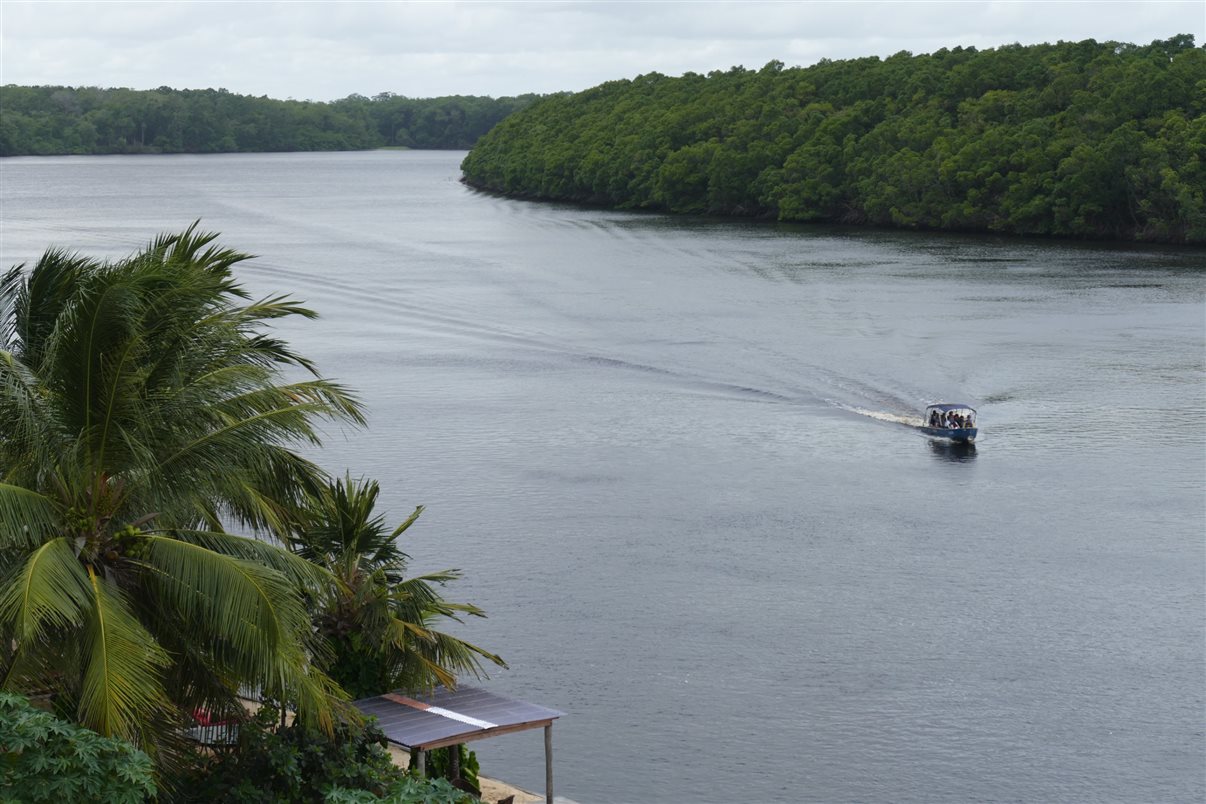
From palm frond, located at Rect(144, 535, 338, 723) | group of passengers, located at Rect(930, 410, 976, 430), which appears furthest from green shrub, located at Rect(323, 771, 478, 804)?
group of passengers, located at Rect(930, 410, 976, 430)

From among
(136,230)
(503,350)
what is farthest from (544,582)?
(136,230)

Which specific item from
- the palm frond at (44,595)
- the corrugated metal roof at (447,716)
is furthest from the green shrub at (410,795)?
the corrugated metal roof at (447,716)

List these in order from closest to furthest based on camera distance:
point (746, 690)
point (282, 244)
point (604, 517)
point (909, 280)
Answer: point (746, 690)
point (604, 517)
point (909, 280)
point (282, 244)

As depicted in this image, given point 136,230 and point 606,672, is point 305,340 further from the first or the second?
point 136,230

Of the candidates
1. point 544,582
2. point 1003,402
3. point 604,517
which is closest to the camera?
point 544,582

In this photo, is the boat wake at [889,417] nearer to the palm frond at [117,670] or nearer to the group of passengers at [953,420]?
the group of passengers at [953,420]

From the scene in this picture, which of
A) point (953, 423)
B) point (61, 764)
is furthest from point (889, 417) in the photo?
point (61, 764)
